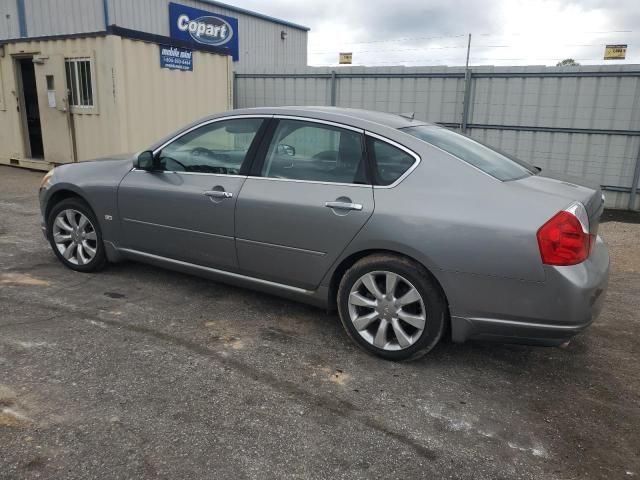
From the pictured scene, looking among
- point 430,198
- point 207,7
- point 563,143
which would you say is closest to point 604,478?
point 430,198

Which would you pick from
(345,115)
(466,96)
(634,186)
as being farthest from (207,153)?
(634,186)

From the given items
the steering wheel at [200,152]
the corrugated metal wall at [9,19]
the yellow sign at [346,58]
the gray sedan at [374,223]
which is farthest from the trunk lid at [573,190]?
the corrugated metal wall at [9,19]

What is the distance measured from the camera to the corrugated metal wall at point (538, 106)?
9281mm

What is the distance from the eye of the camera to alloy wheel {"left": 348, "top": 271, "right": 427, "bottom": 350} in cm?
328

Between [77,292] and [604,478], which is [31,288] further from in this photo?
[604,478]

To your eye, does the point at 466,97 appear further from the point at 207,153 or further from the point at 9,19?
the point at 9,19

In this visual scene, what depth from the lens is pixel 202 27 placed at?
66.3 ft

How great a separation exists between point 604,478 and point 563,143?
8.50 metres

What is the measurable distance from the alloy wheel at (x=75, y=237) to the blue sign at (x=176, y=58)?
242 inches

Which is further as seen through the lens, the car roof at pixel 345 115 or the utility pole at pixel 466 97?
the utility pole at pixel 466 97

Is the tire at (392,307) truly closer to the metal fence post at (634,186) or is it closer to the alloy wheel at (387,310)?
the alloy wheel at (387,310)

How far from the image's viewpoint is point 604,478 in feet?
7.93

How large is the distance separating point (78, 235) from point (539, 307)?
154 inches

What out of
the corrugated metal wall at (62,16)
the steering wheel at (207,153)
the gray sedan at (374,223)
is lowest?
the gray sedan at (374,223)
